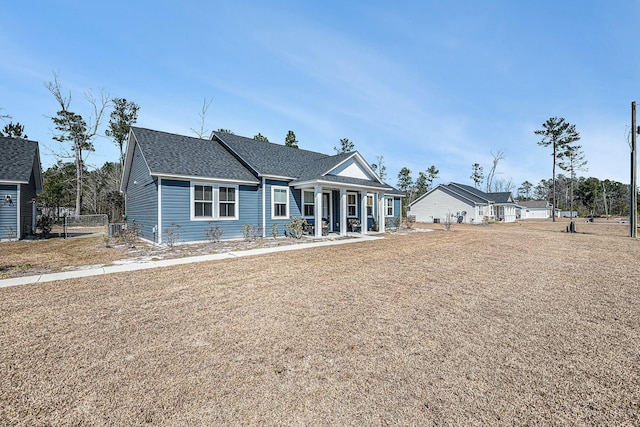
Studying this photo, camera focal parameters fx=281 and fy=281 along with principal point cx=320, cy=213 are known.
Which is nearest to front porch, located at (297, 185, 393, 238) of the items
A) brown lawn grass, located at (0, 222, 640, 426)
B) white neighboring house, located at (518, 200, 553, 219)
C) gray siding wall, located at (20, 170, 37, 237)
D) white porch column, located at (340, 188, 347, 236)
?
white porch column, located at (340, 188, 347, 236)

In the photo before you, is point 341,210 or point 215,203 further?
point 341,210

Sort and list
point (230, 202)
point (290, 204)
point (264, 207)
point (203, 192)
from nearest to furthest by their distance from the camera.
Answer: point (203, 192), point (230, 202), point (264, 207), point (290, 204)

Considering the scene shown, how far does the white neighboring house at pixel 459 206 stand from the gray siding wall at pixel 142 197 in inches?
1316

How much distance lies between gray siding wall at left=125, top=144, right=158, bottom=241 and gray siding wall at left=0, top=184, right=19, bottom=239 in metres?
4.87

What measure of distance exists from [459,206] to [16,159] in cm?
4332

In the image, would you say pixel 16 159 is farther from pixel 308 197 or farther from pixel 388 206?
pixel 388 206

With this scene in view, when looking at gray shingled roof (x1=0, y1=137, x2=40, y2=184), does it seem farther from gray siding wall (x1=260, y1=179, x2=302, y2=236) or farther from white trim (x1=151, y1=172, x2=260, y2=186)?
gray siding wall (x1=260, y1=179, x2=302, y2=236)

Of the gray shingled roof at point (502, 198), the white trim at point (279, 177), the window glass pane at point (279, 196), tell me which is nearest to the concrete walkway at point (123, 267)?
the window glass pane at point (279, 196)

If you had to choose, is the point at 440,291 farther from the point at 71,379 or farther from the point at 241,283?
the point at 71,379

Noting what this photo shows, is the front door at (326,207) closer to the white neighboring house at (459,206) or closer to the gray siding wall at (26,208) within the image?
the gray siding wall at (26,208)

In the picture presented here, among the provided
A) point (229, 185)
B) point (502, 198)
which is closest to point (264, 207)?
point (229, 185)

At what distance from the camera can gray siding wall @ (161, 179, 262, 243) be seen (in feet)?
39.6

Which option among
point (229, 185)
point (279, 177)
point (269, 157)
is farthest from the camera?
point (269, 157)

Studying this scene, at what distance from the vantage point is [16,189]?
1439cm
